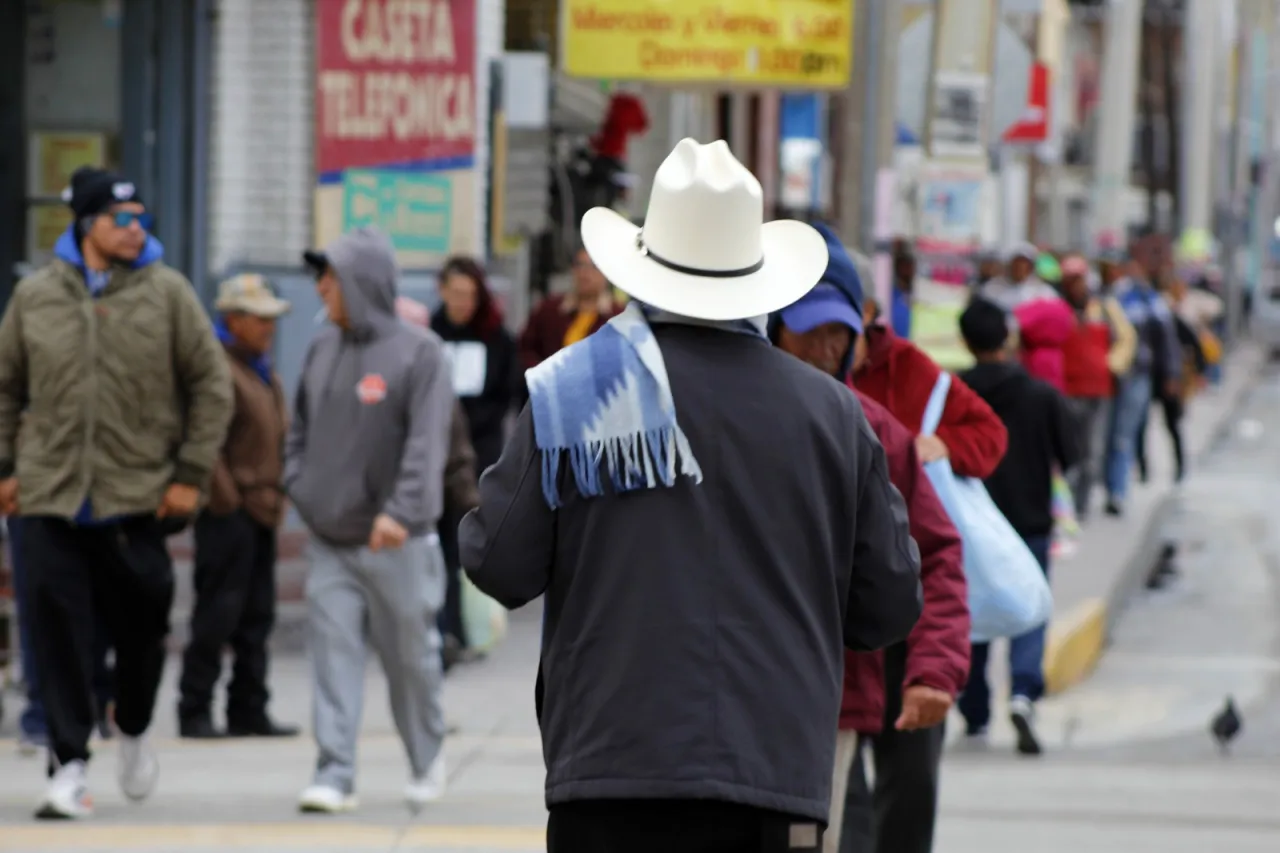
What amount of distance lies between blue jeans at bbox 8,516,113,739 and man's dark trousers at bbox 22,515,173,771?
190mm

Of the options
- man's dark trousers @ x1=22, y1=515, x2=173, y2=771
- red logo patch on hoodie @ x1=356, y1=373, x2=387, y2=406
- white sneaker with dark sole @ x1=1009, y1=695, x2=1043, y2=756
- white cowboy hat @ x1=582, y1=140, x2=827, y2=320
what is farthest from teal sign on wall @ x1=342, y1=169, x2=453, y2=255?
white cowboy hat @ x1=582, y1=140, x2=827, y2=320

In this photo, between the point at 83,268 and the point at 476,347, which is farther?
the point at 476,347

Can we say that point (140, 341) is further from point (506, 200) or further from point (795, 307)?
point (506, 200)

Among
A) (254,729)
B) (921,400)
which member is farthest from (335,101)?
(921,400)

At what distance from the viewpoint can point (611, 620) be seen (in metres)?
4.00

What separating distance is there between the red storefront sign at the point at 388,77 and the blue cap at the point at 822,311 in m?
7.40

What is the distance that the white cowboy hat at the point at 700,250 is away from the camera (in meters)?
4.09

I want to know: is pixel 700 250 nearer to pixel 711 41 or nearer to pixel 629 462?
pixel 629 462

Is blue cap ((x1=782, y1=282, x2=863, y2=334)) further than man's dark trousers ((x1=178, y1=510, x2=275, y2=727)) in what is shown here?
No

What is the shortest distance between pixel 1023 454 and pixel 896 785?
4.77 meters

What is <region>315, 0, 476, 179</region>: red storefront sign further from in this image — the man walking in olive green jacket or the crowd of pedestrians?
the man walking in olive green jacket

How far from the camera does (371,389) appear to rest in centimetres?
790

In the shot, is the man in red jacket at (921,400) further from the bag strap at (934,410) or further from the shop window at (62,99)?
the shop window at (62,99)

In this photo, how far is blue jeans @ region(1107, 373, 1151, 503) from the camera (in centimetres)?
1867
